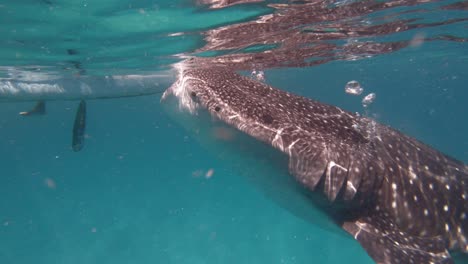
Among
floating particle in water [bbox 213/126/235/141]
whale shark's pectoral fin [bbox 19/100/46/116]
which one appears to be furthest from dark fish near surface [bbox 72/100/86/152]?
floating particle in water [bbox 213/126/235/141]

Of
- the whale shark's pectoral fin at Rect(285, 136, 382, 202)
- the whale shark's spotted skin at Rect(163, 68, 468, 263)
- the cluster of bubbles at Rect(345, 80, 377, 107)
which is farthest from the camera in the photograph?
the cluster of bubbles at Rect(345, 80, 377, 107)

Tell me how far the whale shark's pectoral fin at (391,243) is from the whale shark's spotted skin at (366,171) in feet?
0.03

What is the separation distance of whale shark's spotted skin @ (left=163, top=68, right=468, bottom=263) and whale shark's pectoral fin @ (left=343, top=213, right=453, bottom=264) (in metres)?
0.01

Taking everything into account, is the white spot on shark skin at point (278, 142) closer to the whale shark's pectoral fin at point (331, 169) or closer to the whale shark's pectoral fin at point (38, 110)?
the whale shark's pectoral fin at point (331, 169)

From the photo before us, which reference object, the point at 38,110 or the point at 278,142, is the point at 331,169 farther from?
the point at 38,110

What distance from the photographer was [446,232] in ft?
13.9

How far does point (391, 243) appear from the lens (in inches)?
142

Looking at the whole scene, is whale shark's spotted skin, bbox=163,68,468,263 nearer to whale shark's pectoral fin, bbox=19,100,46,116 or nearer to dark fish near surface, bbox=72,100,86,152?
dark fish near surface, bbox=72,100,86,152

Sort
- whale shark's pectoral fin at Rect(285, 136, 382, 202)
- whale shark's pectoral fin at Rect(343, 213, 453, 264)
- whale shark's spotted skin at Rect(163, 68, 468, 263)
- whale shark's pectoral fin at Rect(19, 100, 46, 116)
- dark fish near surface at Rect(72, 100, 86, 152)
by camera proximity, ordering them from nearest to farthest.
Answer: whale shark's pectoral fin at Rect(343, 213, 453, 264)
whale shark's spotted skin at Rect(163, 68, 468, 263)
whale shark's pectoral fin at Rect(285, 136, 382, 202)
dark fish near surface at Rect(72, 100, 86, 152)
whale shark's pectoral fin at Rect(19, 100, 46, 116)

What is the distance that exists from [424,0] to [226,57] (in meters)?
7.91

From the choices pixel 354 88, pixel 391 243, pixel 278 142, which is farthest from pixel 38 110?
pixel 354 88

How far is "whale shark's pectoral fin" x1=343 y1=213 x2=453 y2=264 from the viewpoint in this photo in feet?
11.3

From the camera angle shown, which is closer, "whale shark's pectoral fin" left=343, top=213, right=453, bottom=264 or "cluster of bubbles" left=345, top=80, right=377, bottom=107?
"whale shark's pectoral fin" left=343, top=213, right=453, bottom=264

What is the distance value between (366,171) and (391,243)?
35.2 inches
